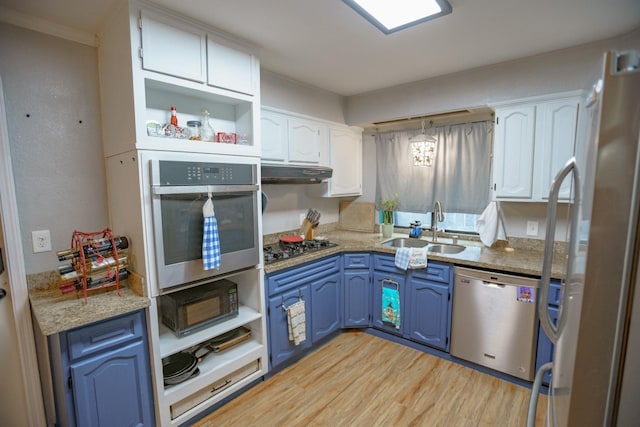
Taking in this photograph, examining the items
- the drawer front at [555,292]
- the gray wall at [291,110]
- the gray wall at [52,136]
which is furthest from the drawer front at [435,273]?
the gray wall at [52,136]

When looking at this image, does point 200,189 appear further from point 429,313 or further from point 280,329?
point 429,313

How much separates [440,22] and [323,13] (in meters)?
0.71

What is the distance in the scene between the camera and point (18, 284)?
5.55 feet

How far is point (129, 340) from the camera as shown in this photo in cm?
161

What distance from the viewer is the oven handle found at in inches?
64.1

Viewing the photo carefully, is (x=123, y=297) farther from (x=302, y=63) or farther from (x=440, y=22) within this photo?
(x=440, y=22)

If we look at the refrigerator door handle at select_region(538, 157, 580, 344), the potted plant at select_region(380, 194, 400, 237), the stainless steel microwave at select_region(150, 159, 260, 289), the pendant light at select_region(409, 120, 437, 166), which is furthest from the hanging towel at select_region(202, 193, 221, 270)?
the potted plant at select_region(380, 194, 400, 237)

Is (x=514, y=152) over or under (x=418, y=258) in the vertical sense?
over

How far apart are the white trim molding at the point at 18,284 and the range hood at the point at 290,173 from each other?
4.56 ft

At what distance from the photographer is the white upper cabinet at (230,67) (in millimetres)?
1871

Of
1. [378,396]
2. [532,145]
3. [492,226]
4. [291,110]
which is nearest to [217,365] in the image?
[378,396]

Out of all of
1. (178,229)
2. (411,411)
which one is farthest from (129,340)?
(411,411)

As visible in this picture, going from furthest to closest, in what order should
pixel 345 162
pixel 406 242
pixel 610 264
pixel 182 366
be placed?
pixel 345 162, pixel 406 242, pixel 182 366, pixel 610 264

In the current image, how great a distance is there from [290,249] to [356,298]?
838 mm
